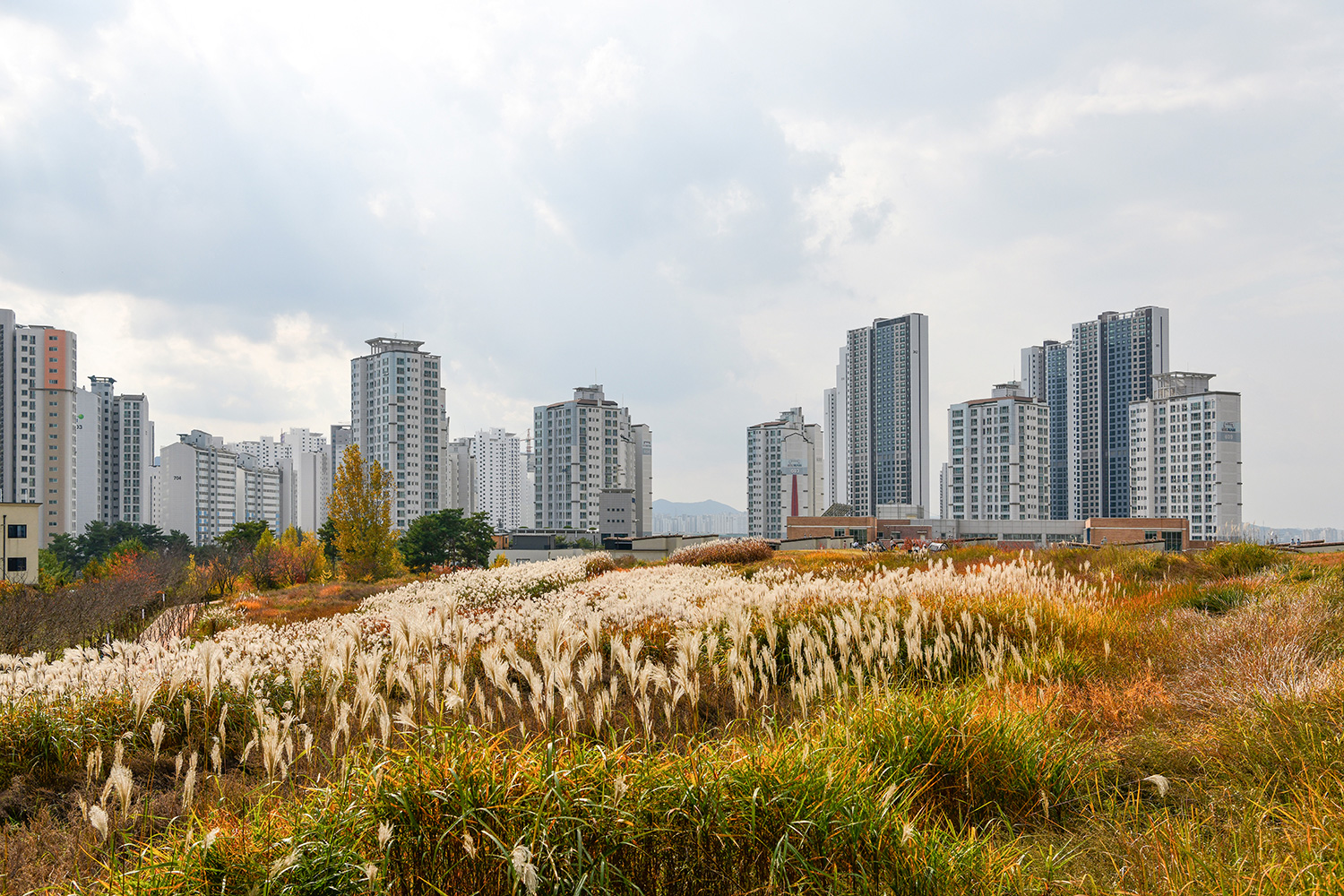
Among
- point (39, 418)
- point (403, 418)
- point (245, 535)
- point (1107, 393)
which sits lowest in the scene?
point (245, 535)

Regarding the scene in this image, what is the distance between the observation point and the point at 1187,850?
7.15 feet

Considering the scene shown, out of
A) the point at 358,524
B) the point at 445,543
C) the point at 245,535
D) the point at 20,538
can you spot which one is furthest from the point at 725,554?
the point at 20,538

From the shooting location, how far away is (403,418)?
9631cm

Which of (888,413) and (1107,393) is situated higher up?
(1107,393)

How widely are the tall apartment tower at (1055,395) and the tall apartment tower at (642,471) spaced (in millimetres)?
61533

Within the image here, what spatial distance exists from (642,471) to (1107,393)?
7151 centimetres

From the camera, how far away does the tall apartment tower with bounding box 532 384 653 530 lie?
10544 centimetres

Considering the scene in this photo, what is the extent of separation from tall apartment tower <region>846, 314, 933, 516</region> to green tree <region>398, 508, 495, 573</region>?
7485 cm

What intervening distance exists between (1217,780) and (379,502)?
27.9m

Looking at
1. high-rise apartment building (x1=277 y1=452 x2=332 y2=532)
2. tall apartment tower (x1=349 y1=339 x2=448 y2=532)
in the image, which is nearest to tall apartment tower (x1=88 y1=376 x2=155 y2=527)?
tall apartment tower (x1=349 y1=339 x2=448 y2=532)

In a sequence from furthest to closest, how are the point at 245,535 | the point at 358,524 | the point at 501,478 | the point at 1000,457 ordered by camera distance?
the point at 501,478 < the point at 1000,457 < the point at 245,535 < the point at 358,524

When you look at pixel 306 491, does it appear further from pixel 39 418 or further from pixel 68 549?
pixel 68 549

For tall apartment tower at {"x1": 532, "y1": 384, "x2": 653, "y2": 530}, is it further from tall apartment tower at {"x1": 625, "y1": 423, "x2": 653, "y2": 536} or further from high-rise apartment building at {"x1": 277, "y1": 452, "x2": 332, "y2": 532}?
high-rise apartment building at {"x1": 277, "y1": 452, "x2": 332, "y2": 532}

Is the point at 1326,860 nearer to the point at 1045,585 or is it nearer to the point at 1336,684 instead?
the point at 1336,684
